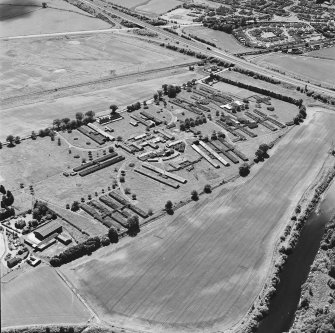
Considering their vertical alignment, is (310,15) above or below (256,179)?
above

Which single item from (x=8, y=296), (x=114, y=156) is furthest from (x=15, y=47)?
(x=8, y=296)

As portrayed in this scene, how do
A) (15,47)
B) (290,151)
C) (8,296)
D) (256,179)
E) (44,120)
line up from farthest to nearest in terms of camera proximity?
(15,47)
(44,120)
(290,151)
(256,179)
(8,296)

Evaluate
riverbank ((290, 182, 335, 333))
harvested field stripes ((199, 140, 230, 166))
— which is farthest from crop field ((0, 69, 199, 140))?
riverbank ((290, 182, 335, 333))

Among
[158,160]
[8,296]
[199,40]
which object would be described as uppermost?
[199,40]

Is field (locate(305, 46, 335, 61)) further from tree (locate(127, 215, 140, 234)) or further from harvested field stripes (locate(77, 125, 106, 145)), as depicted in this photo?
tree (locate(127, 215, 140, 234))

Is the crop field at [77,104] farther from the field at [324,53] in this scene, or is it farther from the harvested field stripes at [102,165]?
the field at [324,53]

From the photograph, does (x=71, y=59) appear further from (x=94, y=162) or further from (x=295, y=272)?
(x=295, y=272)

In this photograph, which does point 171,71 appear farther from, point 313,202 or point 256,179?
point 313,202
